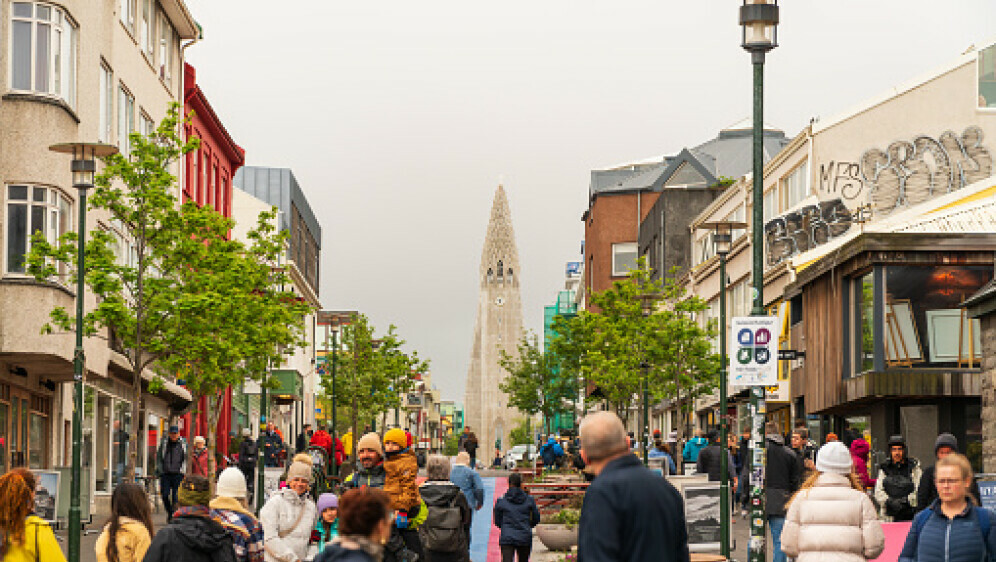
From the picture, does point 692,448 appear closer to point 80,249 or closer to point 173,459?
point 173,459

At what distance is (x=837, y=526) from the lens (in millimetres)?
11320

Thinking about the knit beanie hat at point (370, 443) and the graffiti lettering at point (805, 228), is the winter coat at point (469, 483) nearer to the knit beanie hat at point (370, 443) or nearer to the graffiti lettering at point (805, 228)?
the knit beanie hat at point (370, 443)

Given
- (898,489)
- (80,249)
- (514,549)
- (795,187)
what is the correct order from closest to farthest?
(898,489), (514,549), (80,249), (795,187)

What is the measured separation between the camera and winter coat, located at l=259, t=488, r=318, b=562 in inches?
519

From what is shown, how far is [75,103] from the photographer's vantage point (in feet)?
108

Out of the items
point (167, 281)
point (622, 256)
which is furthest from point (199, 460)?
point (622, 256)

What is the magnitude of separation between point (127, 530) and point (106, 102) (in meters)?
Answer: 27.9

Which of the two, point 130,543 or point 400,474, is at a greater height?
point 400,474

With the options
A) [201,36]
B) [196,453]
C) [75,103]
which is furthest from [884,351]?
[201,36]

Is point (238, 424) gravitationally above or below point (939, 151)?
below

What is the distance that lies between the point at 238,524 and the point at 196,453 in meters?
21.8

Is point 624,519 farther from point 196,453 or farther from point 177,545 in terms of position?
point 196,453

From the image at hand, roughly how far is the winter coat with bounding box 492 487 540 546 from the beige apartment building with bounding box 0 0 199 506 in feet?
38.9

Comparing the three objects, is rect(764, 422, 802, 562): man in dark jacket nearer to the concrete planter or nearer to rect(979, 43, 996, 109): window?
the concrete planter
